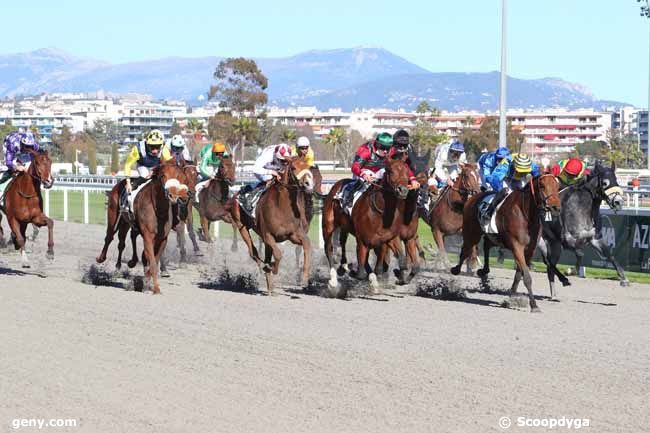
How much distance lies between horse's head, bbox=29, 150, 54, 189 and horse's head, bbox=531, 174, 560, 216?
6.58m

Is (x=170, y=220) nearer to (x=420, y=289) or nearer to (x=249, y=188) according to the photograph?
(x=249, y=188)

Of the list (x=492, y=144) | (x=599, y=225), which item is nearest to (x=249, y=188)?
(x=599, y=225)

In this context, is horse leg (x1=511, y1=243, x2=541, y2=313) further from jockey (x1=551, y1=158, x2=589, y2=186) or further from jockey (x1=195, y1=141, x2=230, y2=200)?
jockey (x1=195, y1=141, x2=230, y2=200)

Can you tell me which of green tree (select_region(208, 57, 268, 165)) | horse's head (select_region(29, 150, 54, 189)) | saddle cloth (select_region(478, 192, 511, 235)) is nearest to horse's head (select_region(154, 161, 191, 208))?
horse's head (select_region(29, 150, 54, 189))

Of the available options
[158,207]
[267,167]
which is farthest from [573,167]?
[158,207]

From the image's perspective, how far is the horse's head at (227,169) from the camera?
618 inches

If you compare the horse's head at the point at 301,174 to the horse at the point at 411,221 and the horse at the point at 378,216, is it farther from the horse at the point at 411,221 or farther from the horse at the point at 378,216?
the horse at the point at 411,221

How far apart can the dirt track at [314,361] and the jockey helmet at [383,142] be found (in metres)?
1.69

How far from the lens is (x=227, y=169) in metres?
15.8

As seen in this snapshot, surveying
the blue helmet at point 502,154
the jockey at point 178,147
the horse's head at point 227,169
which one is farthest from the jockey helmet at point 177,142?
the blue helmet at point 502,154

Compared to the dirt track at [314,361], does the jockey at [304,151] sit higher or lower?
higher

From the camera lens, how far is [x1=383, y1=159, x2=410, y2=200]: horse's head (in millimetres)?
11727

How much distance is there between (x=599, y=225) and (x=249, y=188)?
4.22m

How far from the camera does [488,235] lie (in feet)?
41.7
